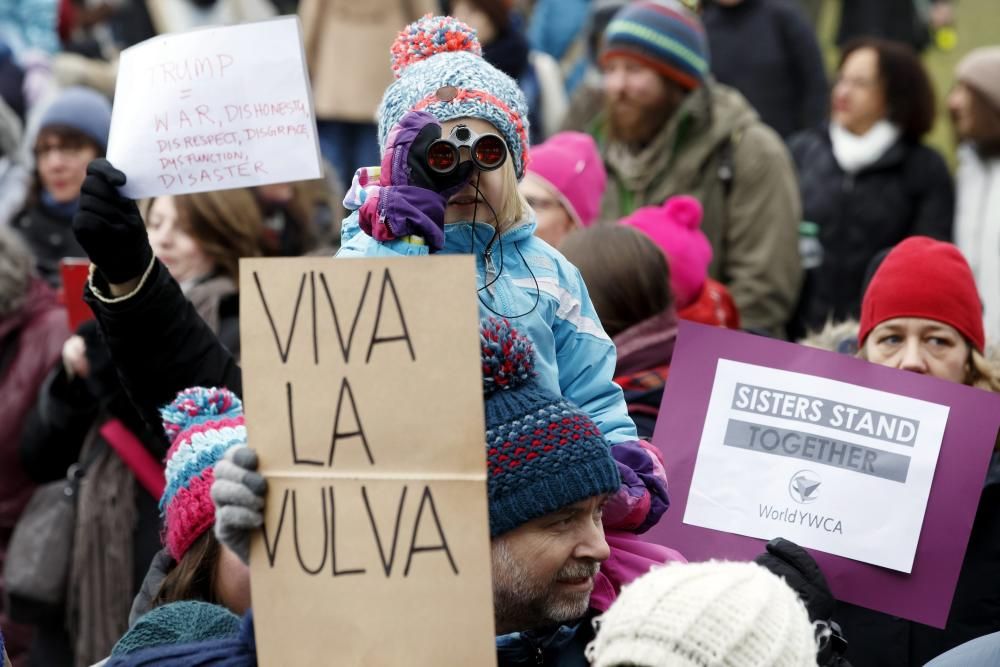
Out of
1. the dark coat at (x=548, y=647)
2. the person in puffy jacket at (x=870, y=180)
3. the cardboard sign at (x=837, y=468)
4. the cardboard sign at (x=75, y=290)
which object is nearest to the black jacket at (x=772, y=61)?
the person in puffy jacket at (x=870, y=180)

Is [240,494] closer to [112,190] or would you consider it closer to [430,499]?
[430,499]

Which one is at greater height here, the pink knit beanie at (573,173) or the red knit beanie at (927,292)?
the red knit beanie at (927,292)

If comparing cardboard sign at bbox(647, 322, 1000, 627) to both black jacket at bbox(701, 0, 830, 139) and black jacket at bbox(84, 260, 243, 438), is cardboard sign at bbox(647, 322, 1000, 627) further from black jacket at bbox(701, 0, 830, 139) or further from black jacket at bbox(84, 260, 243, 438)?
black jacket at bbox(701, 0, 830, 139)

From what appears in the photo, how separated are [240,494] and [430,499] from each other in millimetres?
297

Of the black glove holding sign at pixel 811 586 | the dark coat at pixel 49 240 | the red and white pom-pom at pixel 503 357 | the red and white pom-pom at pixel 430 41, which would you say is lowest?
the dark coat at pixel 49 240

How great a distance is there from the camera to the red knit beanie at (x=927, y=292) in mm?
4168

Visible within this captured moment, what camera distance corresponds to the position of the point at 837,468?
11.4ft

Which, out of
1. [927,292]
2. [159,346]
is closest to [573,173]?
[927,292]

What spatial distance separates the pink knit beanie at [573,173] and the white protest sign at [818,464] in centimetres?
208

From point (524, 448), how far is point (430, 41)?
1.09 metres

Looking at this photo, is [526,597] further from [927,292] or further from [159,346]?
[927,292]

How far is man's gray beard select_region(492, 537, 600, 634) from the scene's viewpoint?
8.87 feet

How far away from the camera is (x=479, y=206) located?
3.04m

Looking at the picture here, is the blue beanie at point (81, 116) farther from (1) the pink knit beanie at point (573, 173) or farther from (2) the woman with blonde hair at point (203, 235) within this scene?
(1) the pink knit beanie at point (573, 173)
